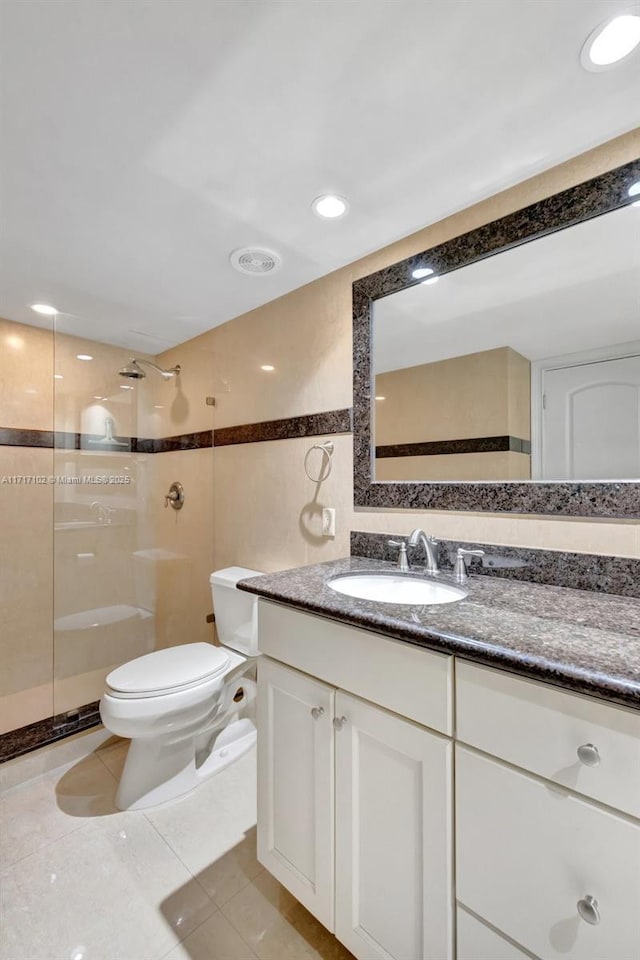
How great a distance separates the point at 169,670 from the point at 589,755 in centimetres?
A: 147

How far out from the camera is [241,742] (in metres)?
1.98

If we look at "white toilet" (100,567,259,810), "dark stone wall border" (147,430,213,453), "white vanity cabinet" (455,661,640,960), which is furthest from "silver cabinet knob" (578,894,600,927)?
"dark stone wall border" (147,430,213,453)

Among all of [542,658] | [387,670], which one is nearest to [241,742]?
[387,670]

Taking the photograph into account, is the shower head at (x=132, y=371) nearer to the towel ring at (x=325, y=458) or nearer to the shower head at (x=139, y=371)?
the shower head at (x=139, y=371)

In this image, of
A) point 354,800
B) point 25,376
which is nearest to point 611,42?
point 354,800

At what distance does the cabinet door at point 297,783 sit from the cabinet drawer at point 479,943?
0.32 meters

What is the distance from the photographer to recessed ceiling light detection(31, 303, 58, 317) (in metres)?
2.00

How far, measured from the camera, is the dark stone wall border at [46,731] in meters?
1.92

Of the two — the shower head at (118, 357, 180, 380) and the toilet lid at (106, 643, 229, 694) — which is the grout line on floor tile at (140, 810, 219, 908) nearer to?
the toilet lid at (106, 643, 229, 694)

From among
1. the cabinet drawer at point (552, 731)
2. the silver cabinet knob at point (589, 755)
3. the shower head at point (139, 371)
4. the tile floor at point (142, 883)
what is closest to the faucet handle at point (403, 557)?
the cabinet drawer at point (552, 731)

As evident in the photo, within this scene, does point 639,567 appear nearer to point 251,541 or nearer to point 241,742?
point 251,541

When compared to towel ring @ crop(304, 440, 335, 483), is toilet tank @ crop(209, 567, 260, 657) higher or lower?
lower

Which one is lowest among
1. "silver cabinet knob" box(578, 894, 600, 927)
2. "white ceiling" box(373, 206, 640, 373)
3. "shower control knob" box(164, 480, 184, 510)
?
"silver cabinet knob" box(578, 894, 600, 927)

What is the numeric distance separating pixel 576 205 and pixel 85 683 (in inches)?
111
